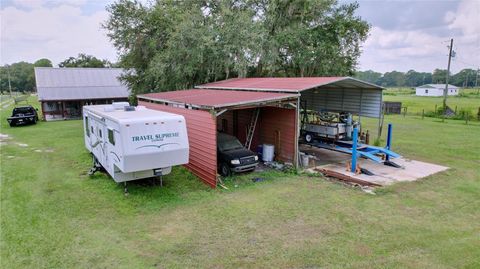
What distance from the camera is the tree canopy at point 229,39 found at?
1811 cm

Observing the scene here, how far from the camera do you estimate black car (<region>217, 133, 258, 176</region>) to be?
10.9 m

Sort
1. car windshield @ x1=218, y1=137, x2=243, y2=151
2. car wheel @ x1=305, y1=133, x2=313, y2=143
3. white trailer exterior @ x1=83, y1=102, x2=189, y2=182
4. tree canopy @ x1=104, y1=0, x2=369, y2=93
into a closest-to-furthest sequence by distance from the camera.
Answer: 1. white trailer exterior @ x1=83, y1=102, x2=189, y2=182
2. car windshield @ x1=218, y1=137, x2=243, y2=151
3. car wheel @ x1=305, y1=133, x2=313, y2=143
4. tree canopy @ x1=104, y1=0, x2=369, y2=93

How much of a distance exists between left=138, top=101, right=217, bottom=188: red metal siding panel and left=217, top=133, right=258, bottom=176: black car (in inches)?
35.3

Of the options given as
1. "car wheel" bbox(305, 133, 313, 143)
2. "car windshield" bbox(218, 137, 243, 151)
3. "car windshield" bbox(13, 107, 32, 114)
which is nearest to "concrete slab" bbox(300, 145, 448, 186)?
"car wheel" bbox(305, 133, 313, 143)

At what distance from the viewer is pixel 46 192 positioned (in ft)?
31.2

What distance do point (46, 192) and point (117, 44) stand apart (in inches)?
538

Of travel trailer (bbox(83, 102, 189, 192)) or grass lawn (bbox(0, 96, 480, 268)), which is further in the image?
travel trailer (bbox(83, 102, 189, 192))

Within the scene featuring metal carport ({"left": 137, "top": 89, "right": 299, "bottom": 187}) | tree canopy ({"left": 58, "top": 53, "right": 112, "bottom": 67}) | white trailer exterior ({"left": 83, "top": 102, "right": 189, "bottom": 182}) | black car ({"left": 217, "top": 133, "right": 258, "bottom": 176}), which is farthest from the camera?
tree canopy ({"left": 58, "top": 53, "right": 112, "bottom": 67})

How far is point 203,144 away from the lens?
34.7 feet

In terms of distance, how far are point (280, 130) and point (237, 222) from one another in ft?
19.7

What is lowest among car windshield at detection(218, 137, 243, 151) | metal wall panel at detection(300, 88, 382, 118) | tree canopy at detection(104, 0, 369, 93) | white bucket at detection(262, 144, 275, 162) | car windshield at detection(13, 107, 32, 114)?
white bucket at detection(262, 144, 275, 162)

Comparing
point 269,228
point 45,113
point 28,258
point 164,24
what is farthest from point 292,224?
point 45,113

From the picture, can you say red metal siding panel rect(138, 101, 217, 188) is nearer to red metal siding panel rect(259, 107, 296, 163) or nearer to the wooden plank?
red metal siding panel rect(259, 107, 296, 163)

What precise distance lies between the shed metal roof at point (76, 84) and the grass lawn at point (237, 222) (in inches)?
773
